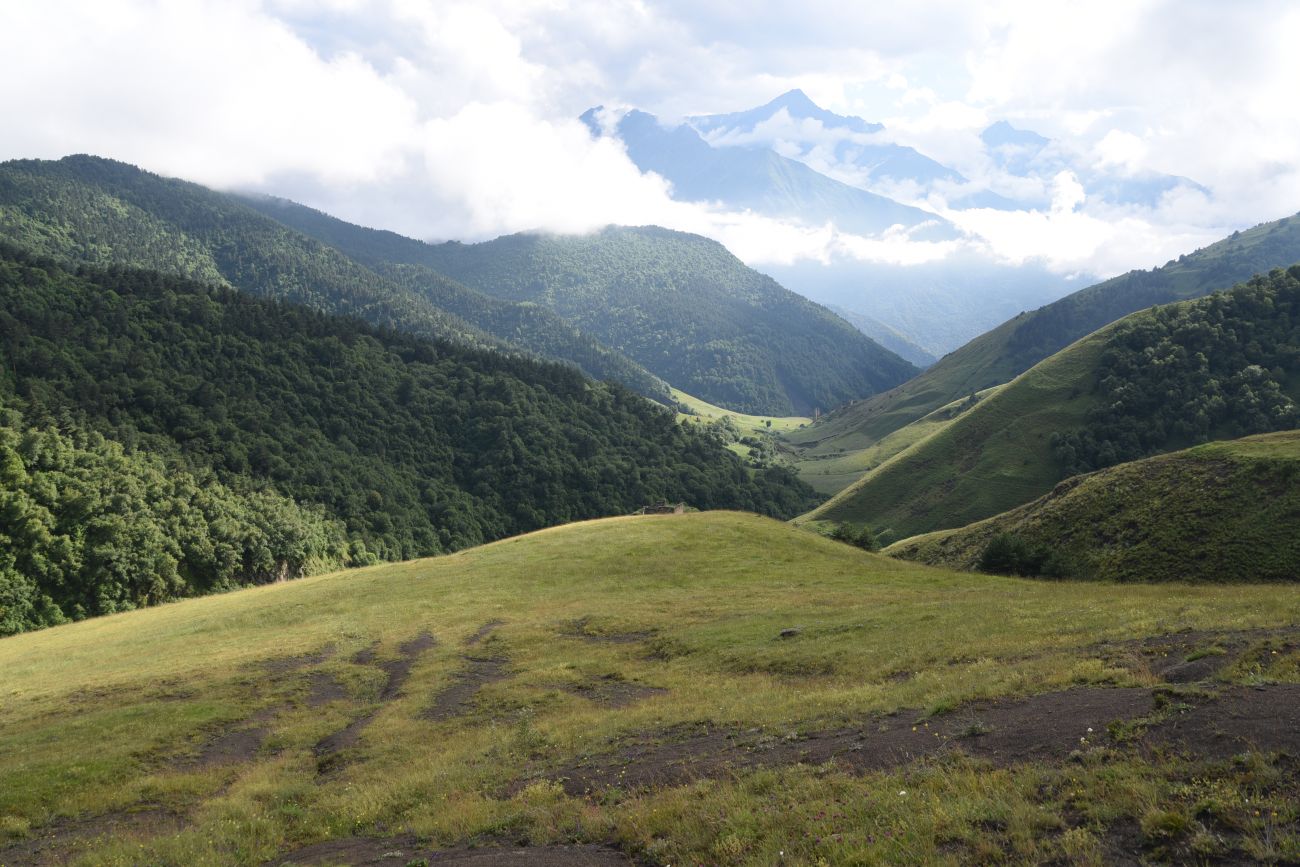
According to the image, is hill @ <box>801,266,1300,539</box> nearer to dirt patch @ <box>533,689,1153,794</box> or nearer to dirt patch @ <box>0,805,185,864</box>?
dirt patch @ <box>533,689,1153,794</box>

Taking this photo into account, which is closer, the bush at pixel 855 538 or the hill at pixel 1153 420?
the bush at pixel 855 538

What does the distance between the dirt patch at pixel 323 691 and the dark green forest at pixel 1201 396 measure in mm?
190351

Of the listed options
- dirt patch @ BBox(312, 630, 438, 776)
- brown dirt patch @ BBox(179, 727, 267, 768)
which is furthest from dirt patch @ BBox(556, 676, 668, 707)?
brown dirt patch @ BBox(179, 727, 267, 768)

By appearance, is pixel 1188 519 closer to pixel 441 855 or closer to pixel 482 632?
pixel 482 632

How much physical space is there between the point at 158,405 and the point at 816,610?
17754 centimetres

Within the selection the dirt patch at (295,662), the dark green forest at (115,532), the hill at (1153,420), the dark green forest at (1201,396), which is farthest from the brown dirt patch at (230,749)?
the dark green forest at (1201,396)

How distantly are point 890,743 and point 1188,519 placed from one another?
6427 cm

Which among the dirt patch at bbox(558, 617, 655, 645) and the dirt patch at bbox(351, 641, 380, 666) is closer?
the dirt patch at bbox(351, 641, 380, 666)

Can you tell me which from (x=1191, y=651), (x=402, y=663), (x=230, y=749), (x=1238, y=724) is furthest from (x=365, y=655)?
(x=1238, y=724)

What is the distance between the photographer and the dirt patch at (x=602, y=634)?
4486cm

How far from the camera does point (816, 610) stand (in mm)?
46312

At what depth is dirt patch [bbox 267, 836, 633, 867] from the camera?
48.9ft

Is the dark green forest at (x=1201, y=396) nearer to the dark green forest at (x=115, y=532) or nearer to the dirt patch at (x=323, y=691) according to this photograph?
the dirt patch at (x=323, y=691)

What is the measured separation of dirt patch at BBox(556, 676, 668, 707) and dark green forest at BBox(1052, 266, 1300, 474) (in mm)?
182348
